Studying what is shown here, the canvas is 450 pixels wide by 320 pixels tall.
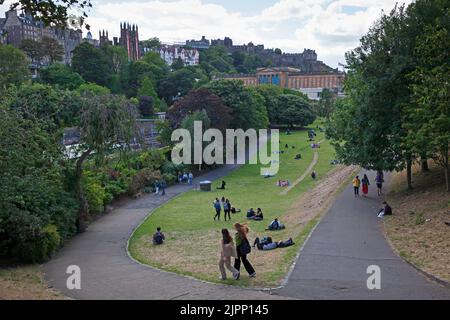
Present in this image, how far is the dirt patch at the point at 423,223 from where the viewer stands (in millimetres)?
13969

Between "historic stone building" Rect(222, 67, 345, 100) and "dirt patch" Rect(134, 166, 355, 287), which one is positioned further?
"historic stone building" Rect(222, 67, 345, 100)

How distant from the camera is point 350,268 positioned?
13.2 meters

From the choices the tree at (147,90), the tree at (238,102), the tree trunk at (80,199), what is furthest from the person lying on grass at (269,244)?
the tree at (147,90)

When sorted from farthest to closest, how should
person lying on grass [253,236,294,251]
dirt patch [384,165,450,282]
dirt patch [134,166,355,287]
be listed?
person lying on grass [253,236,294,251] → dirt patch [384,165,450,282] → dirt patch [134,166,355,287]

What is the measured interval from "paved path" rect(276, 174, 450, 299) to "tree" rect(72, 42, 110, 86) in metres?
83.1

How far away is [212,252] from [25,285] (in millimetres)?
6330

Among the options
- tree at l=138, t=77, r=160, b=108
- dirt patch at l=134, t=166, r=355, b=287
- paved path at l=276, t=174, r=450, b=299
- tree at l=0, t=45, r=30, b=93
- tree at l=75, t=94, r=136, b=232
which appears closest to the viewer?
paved path at l=276, t=174, r=450, b=299

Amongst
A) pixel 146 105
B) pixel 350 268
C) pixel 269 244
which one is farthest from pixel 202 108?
pixel 350 268

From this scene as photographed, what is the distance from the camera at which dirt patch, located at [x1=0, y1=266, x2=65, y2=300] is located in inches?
481

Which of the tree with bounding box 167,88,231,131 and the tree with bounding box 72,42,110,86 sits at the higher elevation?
the tree with bounding box 72,42,110,86

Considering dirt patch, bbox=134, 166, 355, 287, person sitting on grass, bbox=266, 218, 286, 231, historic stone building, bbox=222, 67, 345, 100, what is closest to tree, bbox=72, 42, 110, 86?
historic stone building, bbox=222, 67, 345, 100

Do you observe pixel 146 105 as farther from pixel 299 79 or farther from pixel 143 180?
pixel 299 79

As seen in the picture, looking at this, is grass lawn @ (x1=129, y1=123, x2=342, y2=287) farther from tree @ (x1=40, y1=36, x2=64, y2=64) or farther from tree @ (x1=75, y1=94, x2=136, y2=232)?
Result: tree @ (x1=40, y1=36, x2=64, y2=64)

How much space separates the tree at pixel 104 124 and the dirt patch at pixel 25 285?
697 centimetres
